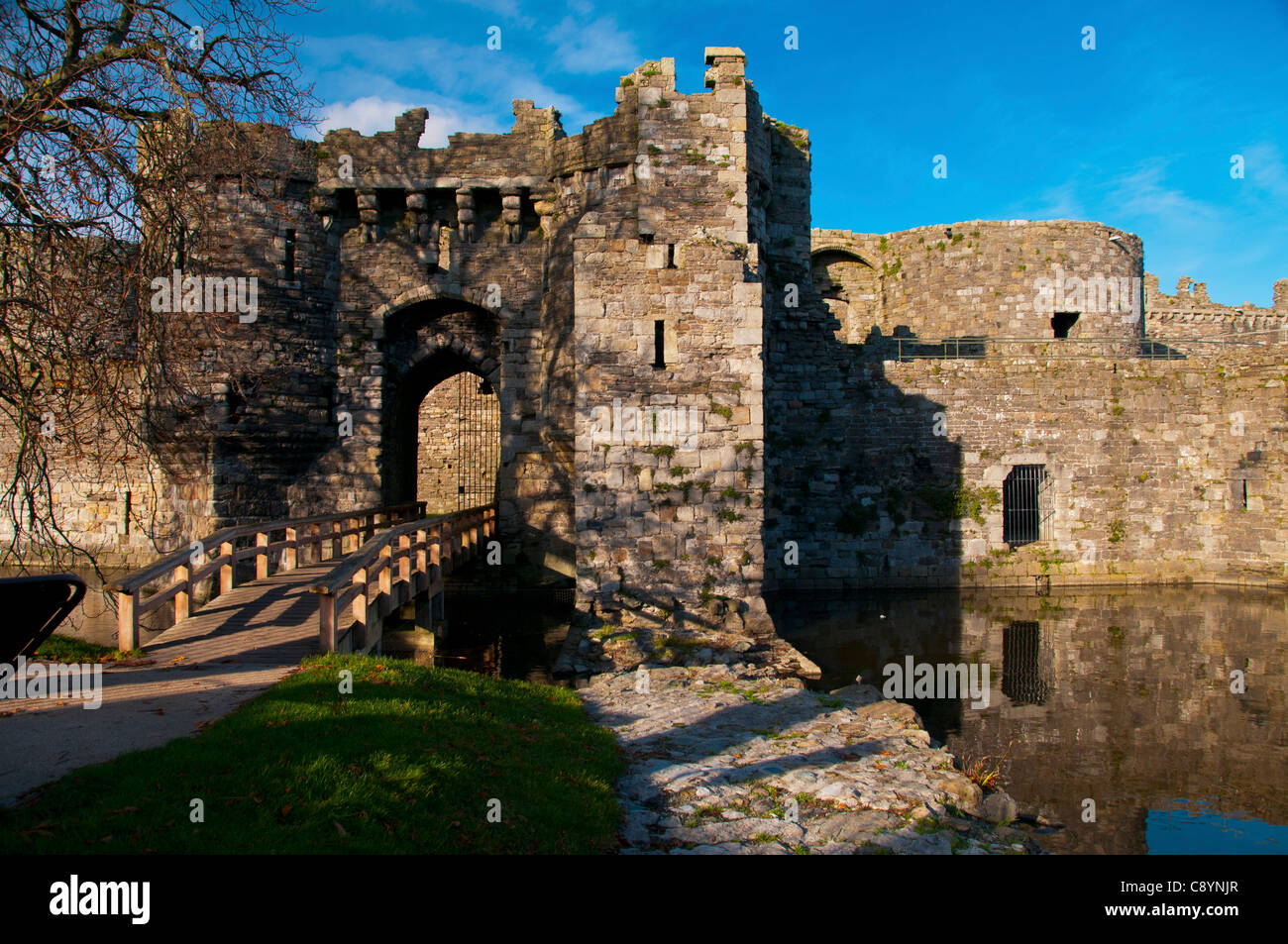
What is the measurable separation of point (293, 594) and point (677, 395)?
5898 millimetres

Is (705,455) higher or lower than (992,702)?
higher

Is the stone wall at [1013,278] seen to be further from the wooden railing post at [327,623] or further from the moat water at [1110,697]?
the wooden railing post at [327,623]

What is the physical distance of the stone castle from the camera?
1186 centimetres

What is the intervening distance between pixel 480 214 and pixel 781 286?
6.52 m

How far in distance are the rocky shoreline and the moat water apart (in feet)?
2.59

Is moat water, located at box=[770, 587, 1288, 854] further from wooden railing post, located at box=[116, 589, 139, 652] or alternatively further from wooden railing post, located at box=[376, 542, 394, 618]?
wooden railing post, located at box=[116, 589, 139, 652]

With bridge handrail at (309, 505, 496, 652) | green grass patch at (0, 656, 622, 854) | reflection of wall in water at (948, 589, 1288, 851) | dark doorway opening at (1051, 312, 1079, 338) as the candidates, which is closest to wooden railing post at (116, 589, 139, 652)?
bridge handrail at (309, 505, 496, 652)

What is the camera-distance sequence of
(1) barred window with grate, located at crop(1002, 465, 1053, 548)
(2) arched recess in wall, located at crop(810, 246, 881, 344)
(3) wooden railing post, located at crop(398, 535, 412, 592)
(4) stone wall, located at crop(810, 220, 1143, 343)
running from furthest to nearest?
(2) arched recess in wall, located at crop(810, 246, 881, 344)
(4) stone wall, located at crop(810, 220, 1143, 343)
(1) barred window with grate, located at crop(1002, 465, 1053, 548)
(3) wooden railing post, located at crop(398, 535, 412, 592)

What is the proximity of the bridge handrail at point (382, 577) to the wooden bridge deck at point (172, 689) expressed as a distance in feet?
1.41

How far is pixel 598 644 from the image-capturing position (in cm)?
1073

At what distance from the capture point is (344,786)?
4.29m
